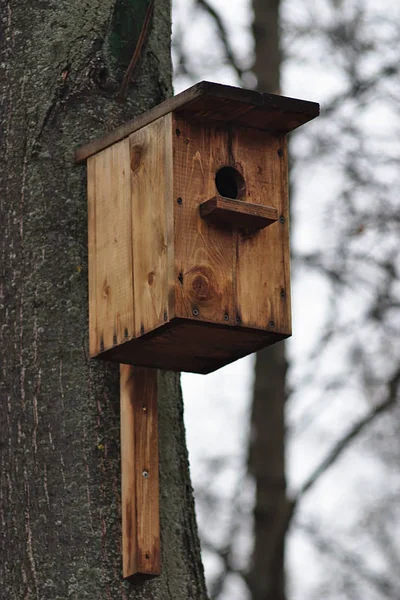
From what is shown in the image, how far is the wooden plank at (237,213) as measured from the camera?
348 centimetres

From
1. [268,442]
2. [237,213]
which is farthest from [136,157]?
[268,442]

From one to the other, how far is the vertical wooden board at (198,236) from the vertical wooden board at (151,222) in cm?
3

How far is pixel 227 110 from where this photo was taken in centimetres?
358

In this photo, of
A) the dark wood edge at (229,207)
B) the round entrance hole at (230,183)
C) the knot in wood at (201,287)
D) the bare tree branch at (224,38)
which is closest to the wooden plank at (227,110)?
the round entrance hole at (230,183)

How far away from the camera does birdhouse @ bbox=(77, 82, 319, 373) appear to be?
3449mm

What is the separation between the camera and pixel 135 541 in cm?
337

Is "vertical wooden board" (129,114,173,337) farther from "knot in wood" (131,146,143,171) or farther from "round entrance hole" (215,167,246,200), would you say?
"round entrance hole" (215,167,246,200)

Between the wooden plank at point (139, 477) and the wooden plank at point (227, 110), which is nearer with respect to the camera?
the wooden plank at point (139, 477)

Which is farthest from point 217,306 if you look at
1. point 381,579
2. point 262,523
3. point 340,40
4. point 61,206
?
point 381,579

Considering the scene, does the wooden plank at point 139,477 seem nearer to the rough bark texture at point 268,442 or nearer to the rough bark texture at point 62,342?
the rough bark texture at point 62,342

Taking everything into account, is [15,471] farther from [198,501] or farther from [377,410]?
[198,501]

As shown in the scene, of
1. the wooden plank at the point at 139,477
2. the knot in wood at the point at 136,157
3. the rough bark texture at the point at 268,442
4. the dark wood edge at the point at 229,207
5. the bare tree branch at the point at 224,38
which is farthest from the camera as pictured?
the bare tree branch at the point at 224,38

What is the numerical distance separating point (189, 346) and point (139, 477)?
36cm

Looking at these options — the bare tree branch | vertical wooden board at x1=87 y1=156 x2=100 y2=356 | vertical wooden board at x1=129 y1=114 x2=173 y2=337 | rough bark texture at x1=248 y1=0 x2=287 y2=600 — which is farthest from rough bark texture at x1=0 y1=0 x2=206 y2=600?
the bare tree branch
